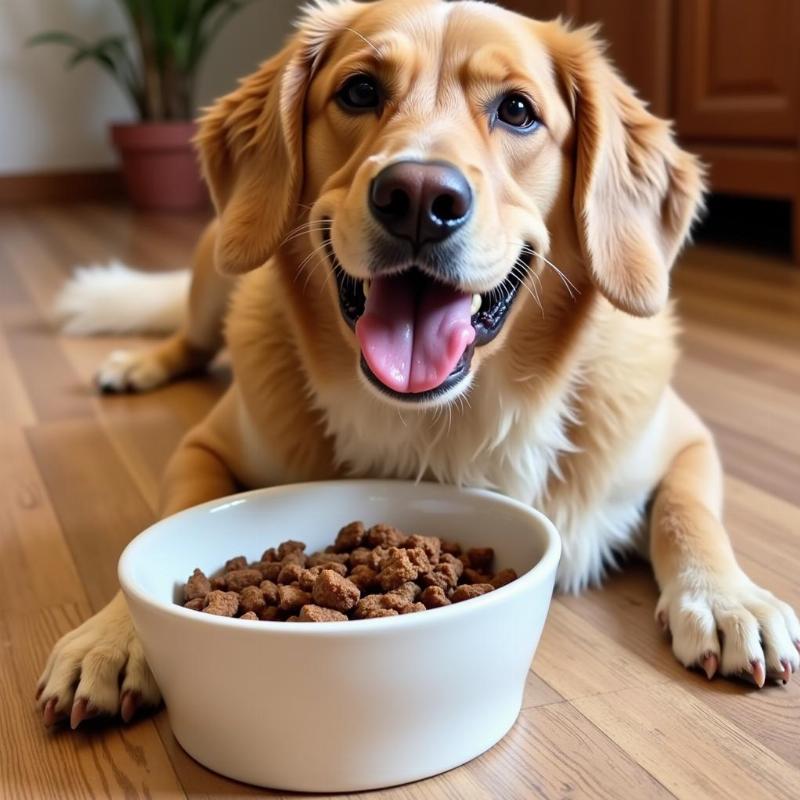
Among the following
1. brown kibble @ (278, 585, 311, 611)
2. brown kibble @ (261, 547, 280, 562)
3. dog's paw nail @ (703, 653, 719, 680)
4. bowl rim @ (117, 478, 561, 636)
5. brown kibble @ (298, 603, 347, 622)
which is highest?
bowl rim @ (117, 478, 561, 636)

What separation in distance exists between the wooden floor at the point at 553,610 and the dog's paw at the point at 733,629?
0.02 m

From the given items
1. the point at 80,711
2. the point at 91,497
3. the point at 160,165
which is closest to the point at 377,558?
the point at 80,711

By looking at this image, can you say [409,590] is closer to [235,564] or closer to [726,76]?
[235,564]

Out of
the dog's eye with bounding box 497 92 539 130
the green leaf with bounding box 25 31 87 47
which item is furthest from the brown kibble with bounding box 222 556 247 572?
the green leaf with bounding box 25 31 87 47

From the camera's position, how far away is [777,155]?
351 centimetres

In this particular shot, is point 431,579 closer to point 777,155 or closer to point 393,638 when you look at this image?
point 393,638

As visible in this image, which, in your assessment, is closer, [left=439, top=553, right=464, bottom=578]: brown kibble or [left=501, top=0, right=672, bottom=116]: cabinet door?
[left=439, top=553, right=464, bottom=578]: brown kibble

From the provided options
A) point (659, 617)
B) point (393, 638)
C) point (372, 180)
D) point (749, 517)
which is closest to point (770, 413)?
point (749, 517)

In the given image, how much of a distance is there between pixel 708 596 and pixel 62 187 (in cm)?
563

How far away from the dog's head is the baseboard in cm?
496

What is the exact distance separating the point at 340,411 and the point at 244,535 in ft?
0.74

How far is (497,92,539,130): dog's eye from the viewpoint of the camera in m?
1.36

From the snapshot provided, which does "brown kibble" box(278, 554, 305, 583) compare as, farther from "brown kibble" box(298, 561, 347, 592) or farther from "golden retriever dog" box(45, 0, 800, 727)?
"golden retriever dog" box(45, 0, 800, 727)

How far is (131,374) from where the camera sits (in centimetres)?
246
